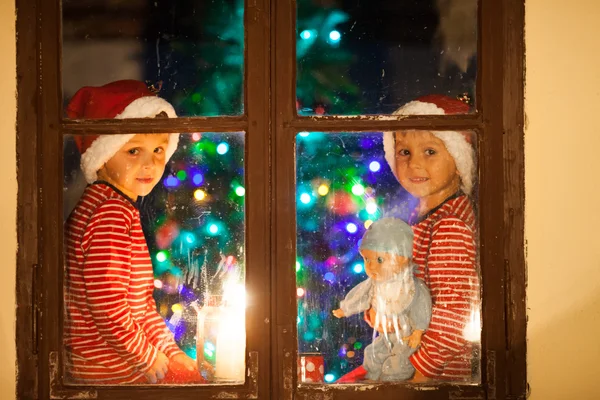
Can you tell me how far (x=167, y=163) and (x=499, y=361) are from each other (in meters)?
1.47

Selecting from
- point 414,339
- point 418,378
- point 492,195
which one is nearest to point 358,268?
point 414,339

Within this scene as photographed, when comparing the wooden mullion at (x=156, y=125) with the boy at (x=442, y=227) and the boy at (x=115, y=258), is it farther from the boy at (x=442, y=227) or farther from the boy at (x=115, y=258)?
the boy at (x=442, y=227)

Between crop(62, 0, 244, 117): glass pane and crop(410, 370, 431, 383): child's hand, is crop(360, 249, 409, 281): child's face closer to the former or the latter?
crop(410, 370, 431, 383): child's hand

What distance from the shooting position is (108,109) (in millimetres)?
2406

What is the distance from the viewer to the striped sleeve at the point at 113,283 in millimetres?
2342

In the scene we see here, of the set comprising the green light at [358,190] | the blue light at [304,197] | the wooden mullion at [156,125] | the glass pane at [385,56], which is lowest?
the blue light at [304,197]

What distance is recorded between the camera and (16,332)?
234cm

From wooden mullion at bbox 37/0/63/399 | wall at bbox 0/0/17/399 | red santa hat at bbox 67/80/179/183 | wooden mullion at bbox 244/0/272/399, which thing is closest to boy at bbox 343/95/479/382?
wooden mullion at bbox 244/0/272/399

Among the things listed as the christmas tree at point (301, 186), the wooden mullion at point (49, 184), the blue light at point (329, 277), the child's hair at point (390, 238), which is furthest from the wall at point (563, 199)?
the wooden mullion at point (49, 184)

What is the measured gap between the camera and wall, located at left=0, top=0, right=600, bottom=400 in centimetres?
228

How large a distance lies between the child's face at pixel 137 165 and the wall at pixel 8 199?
0.35 meters

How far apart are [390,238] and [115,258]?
1.06 meters

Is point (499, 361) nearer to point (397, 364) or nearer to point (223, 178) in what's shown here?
point (397, 364)

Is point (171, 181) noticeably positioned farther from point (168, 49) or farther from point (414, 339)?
point (414, 339)
